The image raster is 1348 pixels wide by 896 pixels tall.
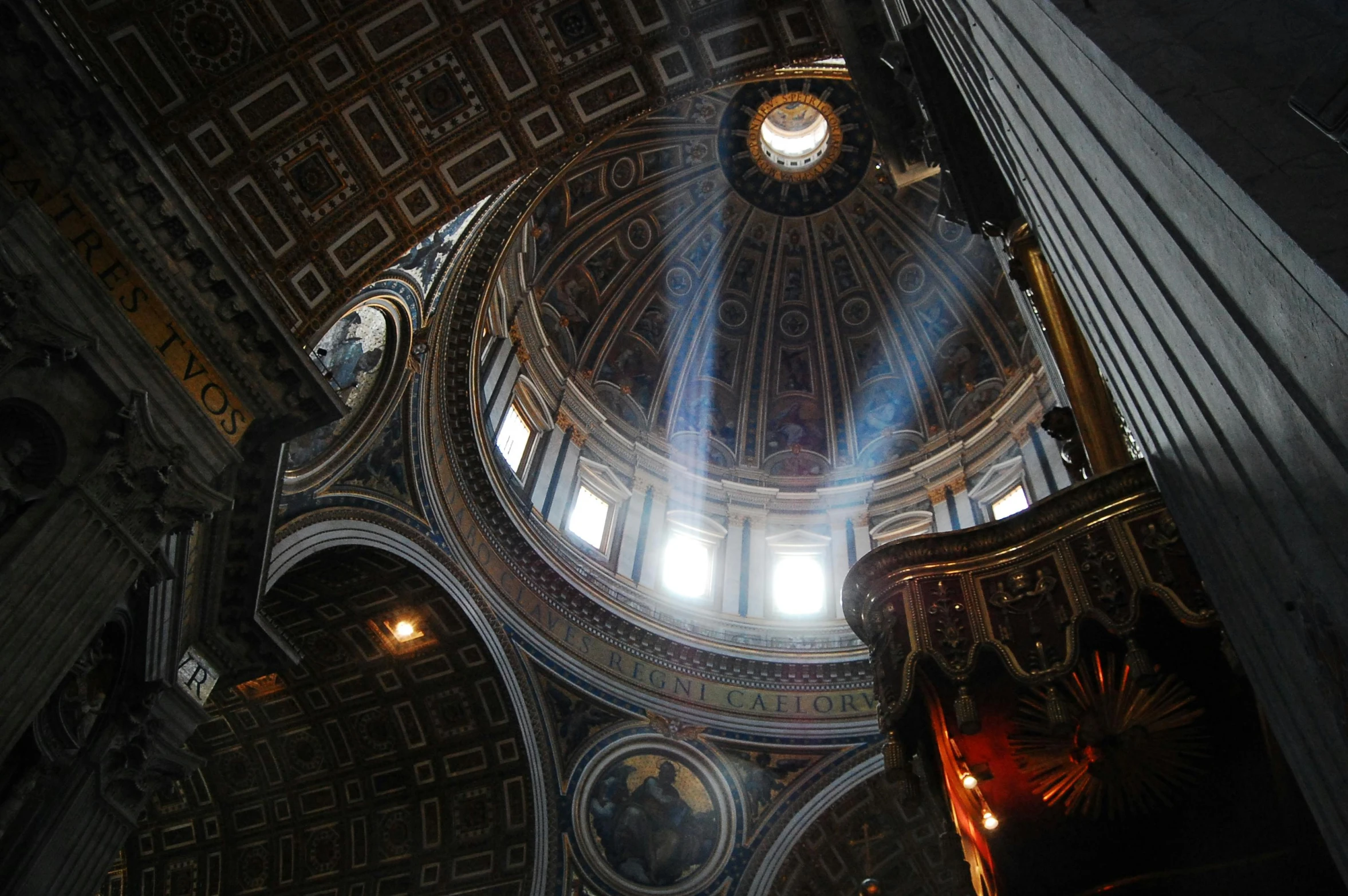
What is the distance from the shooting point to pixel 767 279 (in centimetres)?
2284

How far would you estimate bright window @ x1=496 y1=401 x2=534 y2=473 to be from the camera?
16.2 m

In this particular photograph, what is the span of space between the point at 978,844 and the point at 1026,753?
2.66ft


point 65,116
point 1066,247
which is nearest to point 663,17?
point 65,116

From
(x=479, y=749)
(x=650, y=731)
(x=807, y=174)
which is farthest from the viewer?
(x=807, y=174)

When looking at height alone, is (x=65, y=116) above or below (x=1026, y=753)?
above

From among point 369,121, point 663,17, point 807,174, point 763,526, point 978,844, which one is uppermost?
point 807,174

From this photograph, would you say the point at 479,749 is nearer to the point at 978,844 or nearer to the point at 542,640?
the point at 542,640

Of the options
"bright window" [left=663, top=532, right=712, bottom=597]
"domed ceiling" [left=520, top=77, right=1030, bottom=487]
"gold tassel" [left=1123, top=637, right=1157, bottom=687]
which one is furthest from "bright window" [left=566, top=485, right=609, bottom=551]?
"gold tassel" [left=1123, top=637, right=1157, bottom=687]

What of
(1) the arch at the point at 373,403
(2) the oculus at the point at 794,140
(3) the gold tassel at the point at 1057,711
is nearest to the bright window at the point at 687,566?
(1) the arch at the point at 373,403

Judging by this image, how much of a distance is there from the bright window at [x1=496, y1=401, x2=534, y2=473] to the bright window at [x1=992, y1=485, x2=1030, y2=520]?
8105mm

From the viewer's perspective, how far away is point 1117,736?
6.17 metres

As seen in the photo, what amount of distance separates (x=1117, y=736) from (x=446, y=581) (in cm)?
931

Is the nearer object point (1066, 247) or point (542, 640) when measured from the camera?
point (1066, 247)

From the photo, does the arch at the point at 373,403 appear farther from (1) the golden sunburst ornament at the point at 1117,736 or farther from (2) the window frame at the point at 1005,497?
(2) the window frame at the point at 1005,497
